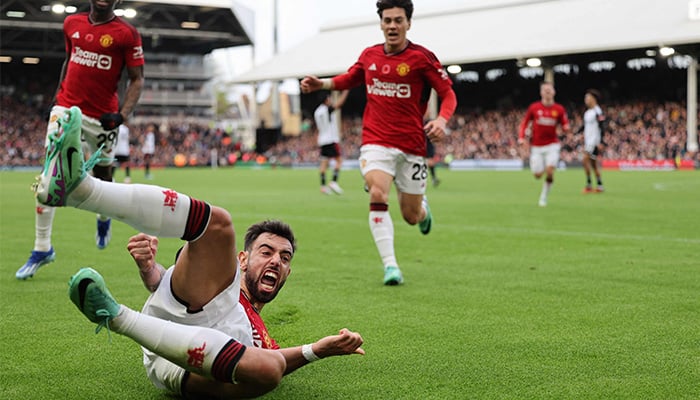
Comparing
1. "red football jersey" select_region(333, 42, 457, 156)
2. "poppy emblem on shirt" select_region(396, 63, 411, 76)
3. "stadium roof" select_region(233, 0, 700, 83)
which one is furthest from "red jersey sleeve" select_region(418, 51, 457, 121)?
"stadium roof" select_region(233, 0, 700, 83)

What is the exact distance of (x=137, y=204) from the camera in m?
3.14

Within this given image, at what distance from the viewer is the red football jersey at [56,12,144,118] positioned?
7246mm

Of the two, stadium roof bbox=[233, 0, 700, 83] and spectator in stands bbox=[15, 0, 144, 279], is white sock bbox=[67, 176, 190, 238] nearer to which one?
spectator in stands bbox=[15, 0, 144, 279]

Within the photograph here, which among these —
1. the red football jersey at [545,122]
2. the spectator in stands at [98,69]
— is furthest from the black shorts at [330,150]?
the spectator in stands at [98,69]

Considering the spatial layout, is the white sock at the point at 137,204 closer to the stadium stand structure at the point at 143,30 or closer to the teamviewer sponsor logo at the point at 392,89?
the teamviewer sponsor logo at the point at 392,89

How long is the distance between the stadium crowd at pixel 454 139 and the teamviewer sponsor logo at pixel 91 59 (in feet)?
106

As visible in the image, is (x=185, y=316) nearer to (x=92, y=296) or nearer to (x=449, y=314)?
(x=92, y=296)

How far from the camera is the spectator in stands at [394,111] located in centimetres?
709

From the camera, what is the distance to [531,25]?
139 ft

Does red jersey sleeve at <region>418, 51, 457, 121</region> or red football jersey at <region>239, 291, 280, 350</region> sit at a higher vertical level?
red jersey sleeve at <region>418, 51, 457, 121</region>

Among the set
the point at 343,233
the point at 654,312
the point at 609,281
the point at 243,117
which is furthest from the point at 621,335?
the point at 243,117

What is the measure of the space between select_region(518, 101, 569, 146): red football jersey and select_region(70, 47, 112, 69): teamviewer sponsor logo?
36.1ft

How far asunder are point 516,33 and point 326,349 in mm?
40644

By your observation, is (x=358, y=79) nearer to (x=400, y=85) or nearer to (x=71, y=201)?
(x=400, y=85)
